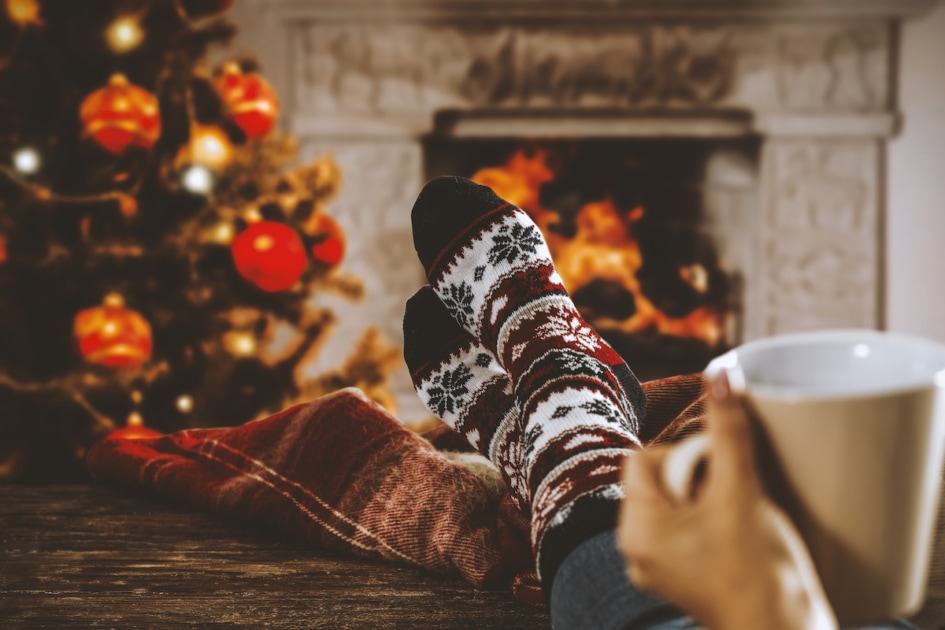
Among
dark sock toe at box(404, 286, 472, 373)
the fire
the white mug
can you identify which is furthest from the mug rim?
the fire

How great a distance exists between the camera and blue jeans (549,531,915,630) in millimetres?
319

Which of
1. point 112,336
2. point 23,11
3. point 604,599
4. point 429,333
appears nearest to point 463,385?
point 429,333

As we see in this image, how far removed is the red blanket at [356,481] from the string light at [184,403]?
763 millimetres

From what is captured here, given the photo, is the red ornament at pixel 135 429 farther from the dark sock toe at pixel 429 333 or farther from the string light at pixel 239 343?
the dark sock toe at pixel 429 333

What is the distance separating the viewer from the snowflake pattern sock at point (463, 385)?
2.16 ft

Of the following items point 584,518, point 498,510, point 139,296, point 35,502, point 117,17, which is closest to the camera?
point 584,518

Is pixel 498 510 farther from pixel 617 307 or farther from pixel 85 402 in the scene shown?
pixel 617 307

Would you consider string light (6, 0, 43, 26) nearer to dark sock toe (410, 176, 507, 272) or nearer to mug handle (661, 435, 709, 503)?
dark sock toe (410, 176, 507, 272)

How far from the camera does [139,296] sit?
1539mm

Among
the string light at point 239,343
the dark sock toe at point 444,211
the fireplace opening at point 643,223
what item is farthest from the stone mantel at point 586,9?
the dark sock toe at point 444,211

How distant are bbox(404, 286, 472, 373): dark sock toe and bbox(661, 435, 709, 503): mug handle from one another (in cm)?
59

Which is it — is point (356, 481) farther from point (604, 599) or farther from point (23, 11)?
point (23, 11)

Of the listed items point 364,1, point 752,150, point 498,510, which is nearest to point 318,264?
point 364,1

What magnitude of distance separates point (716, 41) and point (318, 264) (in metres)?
1.17
